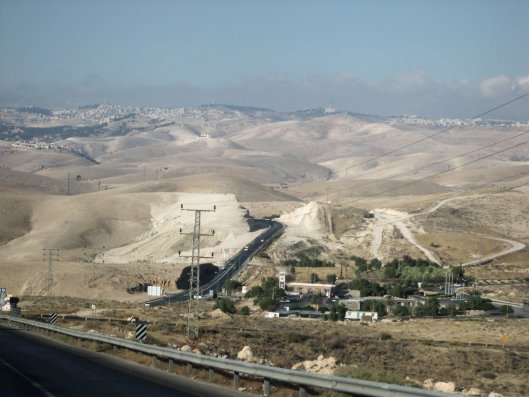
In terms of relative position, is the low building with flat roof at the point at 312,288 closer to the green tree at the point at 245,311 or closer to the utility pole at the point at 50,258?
the green tree at the point at 245,311

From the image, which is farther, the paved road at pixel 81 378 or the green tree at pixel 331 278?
the green tree at pixel 331 278

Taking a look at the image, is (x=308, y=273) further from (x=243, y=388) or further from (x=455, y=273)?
(x=243, y=388)

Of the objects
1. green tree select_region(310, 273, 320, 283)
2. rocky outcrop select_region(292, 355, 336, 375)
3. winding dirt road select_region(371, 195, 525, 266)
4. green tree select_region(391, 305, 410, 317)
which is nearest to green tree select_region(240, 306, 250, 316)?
green tree select_region(391, 305, 410, 317)

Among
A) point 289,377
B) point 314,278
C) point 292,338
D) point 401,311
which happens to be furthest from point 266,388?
point 314,278

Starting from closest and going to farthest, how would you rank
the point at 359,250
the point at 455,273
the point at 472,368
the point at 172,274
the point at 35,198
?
the point at 472,368 → the point at 455,273 → the point at 172,274 → the point at 359,250 → the point at 35,198

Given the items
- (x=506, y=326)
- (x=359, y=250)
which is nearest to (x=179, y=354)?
(x=506, y=326)

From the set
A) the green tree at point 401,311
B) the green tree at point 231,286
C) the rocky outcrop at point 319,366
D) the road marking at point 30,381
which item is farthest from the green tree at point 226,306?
the road marking at point 30,381
